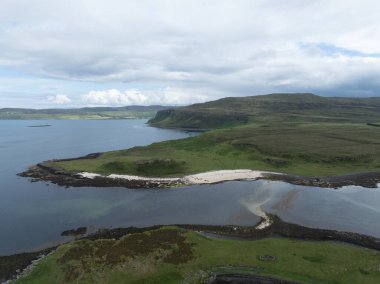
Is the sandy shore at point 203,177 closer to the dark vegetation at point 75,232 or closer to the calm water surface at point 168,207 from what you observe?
the calm water surface at point 168,207

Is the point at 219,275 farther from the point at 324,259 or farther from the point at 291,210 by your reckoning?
the point at 291,210

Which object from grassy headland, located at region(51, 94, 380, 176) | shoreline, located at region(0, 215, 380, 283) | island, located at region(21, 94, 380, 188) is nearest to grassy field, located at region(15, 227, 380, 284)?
shoreline, located at region(0, 215, 380, 283)

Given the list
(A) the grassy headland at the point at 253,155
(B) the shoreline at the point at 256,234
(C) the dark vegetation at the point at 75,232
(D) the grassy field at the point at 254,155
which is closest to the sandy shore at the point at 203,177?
(A) the grassy headland at the point at 253,155

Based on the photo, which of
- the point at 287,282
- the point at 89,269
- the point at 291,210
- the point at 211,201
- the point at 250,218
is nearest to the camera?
the point at 287,282

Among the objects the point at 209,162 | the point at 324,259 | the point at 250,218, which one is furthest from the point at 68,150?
the point at 324,259

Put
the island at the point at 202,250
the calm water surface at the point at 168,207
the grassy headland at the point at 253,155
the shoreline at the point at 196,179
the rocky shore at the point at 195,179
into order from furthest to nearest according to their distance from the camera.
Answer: the grassy headland at the point at 253,155 < the rocky shore at the point at 195,179 < the shoreline at the point at 196,179 < the calm water surface at the point at 168,207 < the island at the point at 202,250

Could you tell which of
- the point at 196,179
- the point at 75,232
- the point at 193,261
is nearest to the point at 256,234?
the point at 193,261

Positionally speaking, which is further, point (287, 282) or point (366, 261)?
point (366, 261)
